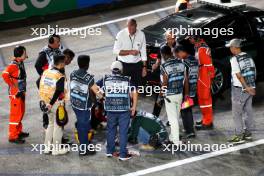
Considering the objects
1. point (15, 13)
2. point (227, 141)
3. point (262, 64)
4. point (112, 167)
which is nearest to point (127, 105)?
point (112, 167)

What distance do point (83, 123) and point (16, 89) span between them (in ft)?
5.23

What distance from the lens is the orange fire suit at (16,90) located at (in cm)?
1241

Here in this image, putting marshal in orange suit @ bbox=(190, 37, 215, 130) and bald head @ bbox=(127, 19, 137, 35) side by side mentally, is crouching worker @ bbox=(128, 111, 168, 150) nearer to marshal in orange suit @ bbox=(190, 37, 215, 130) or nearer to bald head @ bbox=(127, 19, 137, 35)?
marshal in orange suit @ bbox=(190, 37, 215, 130)

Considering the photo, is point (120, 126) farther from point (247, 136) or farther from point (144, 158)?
point (247, 136)

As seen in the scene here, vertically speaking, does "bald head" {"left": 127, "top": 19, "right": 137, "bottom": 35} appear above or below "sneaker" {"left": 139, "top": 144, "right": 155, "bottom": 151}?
above

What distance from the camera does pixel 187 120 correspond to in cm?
1248

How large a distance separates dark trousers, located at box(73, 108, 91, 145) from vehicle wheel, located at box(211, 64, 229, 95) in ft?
10.7

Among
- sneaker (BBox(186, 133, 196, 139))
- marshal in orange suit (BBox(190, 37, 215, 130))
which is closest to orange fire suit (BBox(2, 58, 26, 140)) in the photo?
sneaker (BBox(186, 133, 196, 139))

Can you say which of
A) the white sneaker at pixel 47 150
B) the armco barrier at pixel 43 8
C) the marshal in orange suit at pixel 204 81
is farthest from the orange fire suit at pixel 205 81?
the armco barrier at pixel 43 8

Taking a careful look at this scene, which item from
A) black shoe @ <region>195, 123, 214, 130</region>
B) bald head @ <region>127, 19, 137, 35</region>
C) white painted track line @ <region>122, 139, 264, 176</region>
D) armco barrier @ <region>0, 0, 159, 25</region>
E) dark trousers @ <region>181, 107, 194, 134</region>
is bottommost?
white painted track line @ <region>122, 139, 264, 176</region>

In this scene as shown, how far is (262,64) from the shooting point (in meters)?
14.5

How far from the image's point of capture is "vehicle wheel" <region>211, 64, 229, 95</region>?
46.0 ft

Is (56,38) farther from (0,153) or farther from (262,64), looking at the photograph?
(262,64)

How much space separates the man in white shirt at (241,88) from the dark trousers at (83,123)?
259 cm
